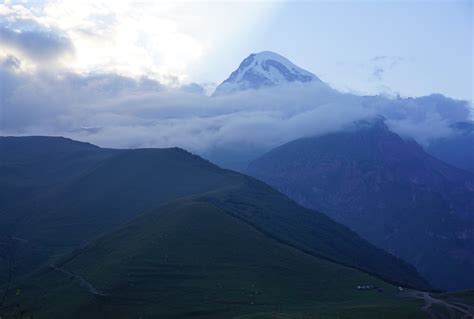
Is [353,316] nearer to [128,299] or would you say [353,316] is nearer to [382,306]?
[382,306]

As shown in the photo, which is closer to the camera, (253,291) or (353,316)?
(353,316)

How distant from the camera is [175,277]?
199500 mm

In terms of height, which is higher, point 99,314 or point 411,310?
point 411,310

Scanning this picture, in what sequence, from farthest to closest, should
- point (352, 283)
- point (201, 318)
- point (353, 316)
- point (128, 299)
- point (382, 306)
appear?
point (352, 283)
point (128, 299)
point (201, 318)
point (382, 306)
point (353, 316)

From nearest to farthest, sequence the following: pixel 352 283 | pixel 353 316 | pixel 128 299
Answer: pixel 353 316
pixel 128 299
pixel 352 283

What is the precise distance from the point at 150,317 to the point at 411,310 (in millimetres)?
70343

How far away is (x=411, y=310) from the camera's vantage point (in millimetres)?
146250

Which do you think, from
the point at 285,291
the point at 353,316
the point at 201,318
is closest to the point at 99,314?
the point at 201,318

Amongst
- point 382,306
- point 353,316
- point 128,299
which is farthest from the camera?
point 128,299

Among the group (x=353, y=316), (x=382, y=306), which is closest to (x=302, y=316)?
(x=353, y=316)

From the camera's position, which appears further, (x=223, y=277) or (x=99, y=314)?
(x=223, y=277)

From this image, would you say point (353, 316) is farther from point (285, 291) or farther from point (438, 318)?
point (285, 291)

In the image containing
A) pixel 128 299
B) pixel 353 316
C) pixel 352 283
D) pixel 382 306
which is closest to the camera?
pixel 353 316

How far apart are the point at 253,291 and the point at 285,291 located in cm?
1179
